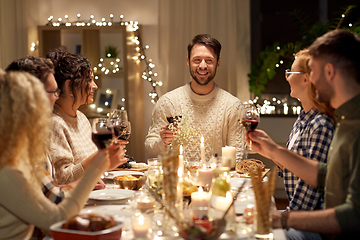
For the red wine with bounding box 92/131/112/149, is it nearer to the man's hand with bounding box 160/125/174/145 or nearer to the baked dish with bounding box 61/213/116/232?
the baked dish with bounding box 61/213/116/232

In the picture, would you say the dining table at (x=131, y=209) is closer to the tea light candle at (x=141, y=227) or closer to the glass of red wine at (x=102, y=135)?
the tea light candle at (x=141, y=227)

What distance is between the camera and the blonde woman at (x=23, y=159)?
1.24 m

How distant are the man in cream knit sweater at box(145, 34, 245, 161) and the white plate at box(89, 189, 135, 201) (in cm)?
141

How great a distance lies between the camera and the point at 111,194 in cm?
178

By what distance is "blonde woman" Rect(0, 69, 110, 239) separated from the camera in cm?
124

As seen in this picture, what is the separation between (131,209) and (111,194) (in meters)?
0.21

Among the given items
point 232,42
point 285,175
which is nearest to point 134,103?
point 232,42

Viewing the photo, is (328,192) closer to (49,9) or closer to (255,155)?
(255,155)

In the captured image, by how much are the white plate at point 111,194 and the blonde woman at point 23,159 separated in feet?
1.15

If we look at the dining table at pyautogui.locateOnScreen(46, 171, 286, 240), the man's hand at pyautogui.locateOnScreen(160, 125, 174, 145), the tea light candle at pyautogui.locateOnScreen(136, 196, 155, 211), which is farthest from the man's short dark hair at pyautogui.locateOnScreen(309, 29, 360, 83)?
the man's hand at pyautogui.locateOnScreen(160, 125, 174, 145)

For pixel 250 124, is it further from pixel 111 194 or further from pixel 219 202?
pixel 111 194

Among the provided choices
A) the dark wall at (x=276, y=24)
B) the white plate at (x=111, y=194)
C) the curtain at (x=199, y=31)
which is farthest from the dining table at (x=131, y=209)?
the dark wall at (x=276, y=24)

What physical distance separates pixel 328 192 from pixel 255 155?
226 centimetres

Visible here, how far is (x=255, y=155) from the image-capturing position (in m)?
3.76
